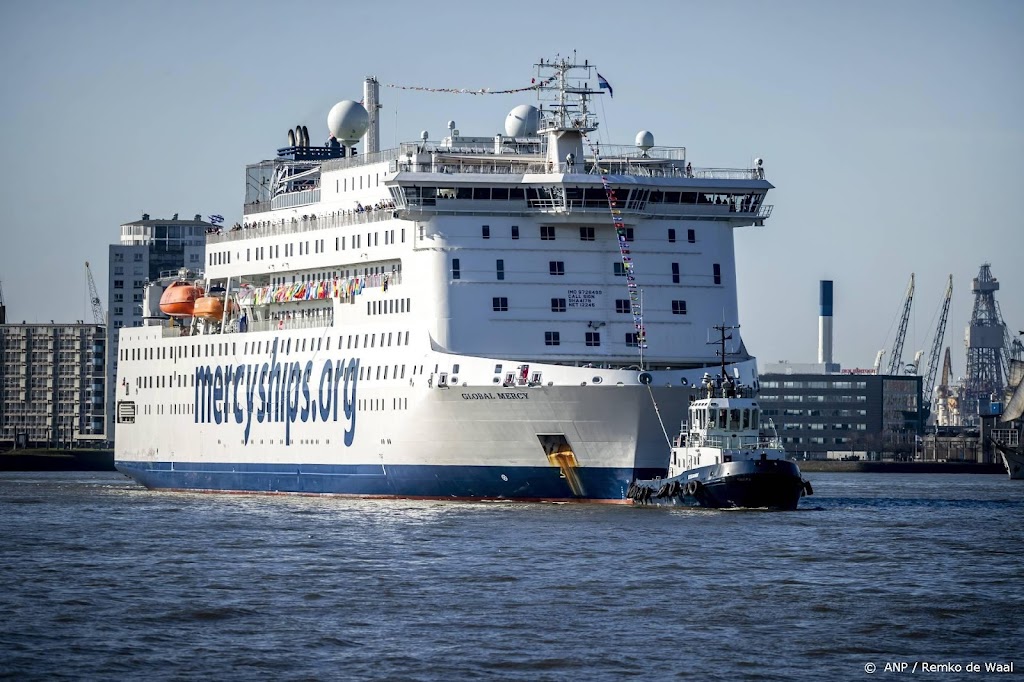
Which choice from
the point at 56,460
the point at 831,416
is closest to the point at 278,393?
the point at 56,460

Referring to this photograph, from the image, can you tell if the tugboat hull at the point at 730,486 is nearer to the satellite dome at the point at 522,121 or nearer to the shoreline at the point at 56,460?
the satellite dome at the point at 522,121

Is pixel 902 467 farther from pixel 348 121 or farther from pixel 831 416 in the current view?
pixel 348 121

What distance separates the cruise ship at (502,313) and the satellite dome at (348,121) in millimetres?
86

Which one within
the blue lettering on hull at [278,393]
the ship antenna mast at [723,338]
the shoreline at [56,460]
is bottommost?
the shoreline at [56,460]

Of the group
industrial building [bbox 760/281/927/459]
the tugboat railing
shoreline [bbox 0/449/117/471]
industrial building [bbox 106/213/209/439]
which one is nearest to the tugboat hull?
the tugboat railing

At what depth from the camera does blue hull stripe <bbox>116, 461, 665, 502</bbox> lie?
55812 mm

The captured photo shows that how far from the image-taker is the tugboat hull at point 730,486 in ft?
174

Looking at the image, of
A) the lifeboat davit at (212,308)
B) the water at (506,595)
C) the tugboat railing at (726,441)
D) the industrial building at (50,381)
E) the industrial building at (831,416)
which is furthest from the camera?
the industrial building at (831,416)

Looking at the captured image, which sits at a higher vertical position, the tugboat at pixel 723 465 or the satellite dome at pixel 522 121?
the satellite dome at pixel 522 121

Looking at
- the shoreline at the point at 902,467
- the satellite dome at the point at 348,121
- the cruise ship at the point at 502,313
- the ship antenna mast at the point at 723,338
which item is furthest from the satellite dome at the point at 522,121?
the shoreline at the point at 902,467

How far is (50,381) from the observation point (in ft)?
564

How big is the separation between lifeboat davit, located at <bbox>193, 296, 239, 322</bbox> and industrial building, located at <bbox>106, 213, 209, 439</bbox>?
275 ft

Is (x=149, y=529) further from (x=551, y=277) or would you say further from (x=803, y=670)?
(x=803, y=670)

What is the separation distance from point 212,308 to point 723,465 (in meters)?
29.9
